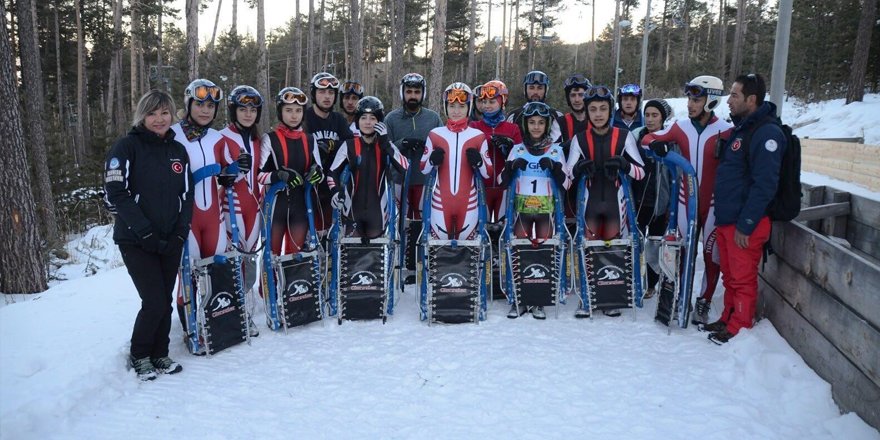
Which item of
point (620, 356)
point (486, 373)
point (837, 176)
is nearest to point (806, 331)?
point (620, 356)

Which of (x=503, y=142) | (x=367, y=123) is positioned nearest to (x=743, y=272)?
(x=503, y=142)

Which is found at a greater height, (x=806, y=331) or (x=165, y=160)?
(x=165, y=160)

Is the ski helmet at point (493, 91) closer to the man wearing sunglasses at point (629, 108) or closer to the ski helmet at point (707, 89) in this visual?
the man wearing sunglasses at point (629, 108)

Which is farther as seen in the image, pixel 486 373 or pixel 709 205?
pixel 709 205

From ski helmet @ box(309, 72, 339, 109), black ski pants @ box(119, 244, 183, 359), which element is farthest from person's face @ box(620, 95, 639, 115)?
black ski pants @ box(119, 244, 183, 359)

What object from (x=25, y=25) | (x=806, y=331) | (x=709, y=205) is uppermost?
(x=25, y=25)

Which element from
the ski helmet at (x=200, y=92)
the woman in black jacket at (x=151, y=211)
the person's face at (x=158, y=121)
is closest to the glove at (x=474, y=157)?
the ski helmet at (x=200, y=92)

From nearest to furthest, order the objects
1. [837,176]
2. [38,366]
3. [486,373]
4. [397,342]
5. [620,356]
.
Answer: [38,366]
[486,373]
[620,356]
[397,342]
[837,176]

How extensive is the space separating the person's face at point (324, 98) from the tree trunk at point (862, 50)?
814 inches

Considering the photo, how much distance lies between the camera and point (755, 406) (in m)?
3.74

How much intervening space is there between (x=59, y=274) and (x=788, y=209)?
10.8 m

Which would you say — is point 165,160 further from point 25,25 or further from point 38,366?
point 25,25

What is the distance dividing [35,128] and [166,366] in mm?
11967

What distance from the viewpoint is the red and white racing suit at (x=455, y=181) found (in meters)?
5.70
